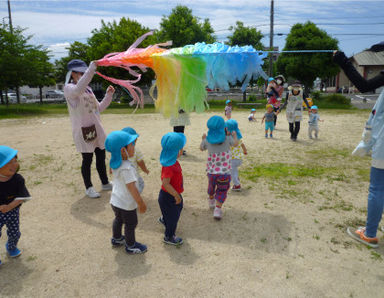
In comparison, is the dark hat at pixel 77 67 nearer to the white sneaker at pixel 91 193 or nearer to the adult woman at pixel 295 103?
the white sneaker at pixel 91 193

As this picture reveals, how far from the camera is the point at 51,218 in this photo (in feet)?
13.8

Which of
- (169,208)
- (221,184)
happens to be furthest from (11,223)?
(221,184)

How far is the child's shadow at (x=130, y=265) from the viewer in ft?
9.74

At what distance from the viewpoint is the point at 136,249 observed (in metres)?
3.30

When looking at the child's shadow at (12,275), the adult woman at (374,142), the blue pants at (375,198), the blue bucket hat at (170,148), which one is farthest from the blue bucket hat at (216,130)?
the child's shadow at (12,275)

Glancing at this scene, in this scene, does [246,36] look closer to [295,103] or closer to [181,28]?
[181,28]

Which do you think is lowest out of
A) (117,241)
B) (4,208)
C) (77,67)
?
(117,241)

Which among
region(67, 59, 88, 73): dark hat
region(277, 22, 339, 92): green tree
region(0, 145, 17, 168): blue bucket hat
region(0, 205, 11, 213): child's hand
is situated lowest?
region(0, 205, 11, 213): child's hand

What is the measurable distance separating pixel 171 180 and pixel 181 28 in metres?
27.7

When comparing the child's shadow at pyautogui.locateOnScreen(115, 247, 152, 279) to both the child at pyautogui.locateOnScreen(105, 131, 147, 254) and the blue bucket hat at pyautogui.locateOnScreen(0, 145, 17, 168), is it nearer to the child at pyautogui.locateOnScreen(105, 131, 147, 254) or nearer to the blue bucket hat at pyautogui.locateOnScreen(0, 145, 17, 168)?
the child at pyautogui.locateOnScreen(105, 131, 147, 254)

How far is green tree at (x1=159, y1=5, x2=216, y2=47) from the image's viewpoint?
91.9ft

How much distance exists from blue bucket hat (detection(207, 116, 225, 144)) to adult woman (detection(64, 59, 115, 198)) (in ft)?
6.12

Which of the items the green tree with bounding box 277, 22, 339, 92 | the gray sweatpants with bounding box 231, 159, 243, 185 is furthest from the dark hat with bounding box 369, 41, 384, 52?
the green tree with bounding box 277, 22, 339, 92

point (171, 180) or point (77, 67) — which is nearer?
point (171, 180)
